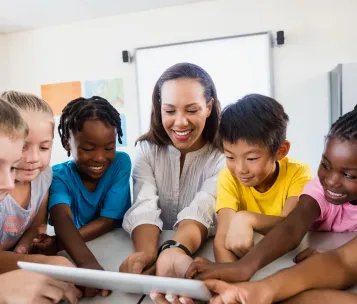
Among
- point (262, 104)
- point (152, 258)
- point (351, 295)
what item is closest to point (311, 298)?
point (351, 295)

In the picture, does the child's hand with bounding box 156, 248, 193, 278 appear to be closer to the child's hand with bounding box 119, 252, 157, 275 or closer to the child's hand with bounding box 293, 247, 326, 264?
the child's hand with bounding box 119, 252, 157, 275

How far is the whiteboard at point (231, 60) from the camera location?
10.6 feet

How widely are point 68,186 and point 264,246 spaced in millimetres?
653

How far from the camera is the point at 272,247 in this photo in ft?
2.56

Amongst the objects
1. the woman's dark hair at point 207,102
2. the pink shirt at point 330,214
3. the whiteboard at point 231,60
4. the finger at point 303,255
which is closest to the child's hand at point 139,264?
the finger at point 303,255

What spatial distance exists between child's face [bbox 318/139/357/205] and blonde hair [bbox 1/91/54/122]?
29.7 inches

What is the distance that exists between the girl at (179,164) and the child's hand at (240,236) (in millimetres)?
Answer: 100

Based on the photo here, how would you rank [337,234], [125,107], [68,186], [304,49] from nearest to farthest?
1. [337,234]
2. [68,186]
3. [304,49]
4. [125,107]

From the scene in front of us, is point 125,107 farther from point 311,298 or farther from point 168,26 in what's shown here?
point 311,298

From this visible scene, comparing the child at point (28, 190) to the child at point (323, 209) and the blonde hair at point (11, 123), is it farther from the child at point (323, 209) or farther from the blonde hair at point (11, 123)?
the child at point (323, 209)

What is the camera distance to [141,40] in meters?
3.59

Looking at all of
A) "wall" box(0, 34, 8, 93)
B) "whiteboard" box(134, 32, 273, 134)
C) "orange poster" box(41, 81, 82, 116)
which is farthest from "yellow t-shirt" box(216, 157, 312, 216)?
"wall" box(0, 34, 8, 93)

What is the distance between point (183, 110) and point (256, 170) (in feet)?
1.10

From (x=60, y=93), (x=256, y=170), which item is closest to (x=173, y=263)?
(x=256, y=170)
